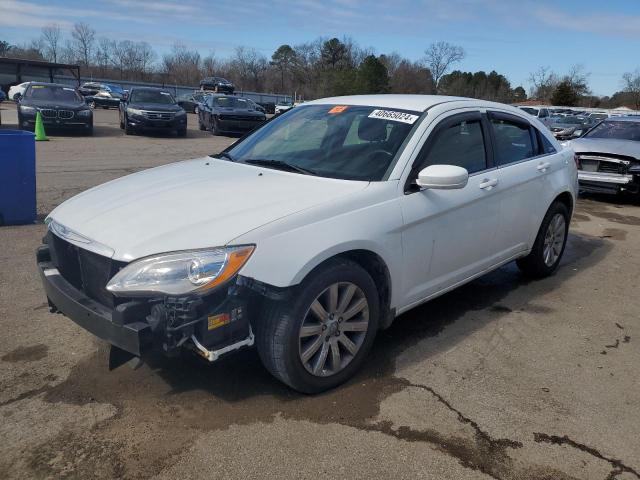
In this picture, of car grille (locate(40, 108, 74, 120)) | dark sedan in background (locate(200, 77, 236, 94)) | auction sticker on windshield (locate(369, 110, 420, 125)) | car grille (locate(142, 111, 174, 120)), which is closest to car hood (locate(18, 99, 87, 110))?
car grille (locate(40, 108, 74, 120))

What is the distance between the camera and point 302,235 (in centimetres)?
304

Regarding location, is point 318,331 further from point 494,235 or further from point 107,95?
point 107,95

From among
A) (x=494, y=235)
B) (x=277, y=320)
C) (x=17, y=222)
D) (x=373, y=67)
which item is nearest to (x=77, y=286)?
(x=277, y=320)

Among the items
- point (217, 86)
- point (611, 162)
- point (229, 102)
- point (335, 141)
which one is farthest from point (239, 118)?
point (217, 86)

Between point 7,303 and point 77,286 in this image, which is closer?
point 77,286

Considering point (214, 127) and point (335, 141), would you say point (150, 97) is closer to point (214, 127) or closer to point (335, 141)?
point (214, 127)

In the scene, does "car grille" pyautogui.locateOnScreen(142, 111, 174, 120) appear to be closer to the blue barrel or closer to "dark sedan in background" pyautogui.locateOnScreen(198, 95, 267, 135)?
"dark sedan in background" pyautogui.locateOnScreen(198, 95, 267, 135)

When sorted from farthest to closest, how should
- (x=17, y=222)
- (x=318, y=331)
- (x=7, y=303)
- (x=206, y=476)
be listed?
(x=17, y=222), (x=7, y=303), (x=318, y=331), (x=206, y=476)

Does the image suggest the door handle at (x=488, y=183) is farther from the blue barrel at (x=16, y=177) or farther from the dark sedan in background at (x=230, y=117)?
the dark sedan in background at (x=230, y=117)

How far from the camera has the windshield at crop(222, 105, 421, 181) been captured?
3.79 metres

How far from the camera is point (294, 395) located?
329 cm

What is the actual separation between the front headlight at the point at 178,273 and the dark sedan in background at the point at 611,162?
908 centimetres

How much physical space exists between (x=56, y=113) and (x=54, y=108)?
6.0 inches

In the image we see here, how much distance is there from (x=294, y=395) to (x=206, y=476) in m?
0.80
